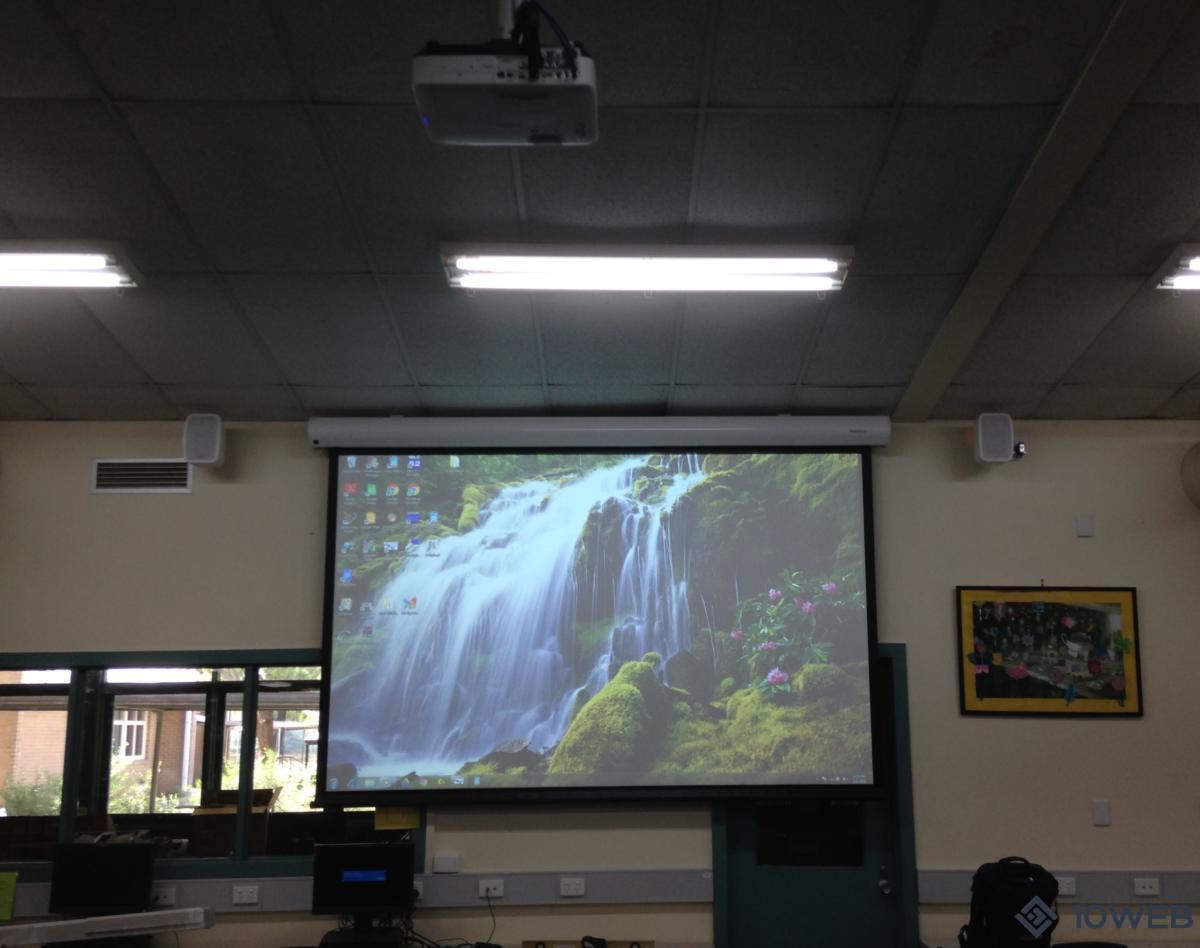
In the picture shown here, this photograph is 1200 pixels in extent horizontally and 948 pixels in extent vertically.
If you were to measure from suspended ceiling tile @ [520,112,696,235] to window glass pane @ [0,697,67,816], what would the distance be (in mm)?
3363

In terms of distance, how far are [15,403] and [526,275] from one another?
2.77 m

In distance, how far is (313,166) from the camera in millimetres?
3518

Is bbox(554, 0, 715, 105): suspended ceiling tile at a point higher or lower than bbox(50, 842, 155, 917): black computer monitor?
higher

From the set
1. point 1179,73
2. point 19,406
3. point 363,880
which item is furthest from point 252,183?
point 363,880

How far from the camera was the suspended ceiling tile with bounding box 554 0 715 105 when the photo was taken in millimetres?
2906

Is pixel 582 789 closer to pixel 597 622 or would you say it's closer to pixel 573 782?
pixel 573 782

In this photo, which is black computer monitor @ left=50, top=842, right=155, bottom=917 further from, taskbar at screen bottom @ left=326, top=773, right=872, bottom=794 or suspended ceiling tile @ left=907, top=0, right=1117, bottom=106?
suspended ceiling tile @ left=907, top=0, right=1117, bottom=106

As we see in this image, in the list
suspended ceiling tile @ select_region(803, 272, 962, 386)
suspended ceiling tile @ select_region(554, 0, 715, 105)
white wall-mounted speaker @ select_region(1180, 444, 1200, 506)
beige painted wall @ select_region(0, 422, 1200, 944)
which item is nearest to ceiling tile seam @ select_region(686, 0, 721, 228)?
suspended ceiling tile @ select_region(554, 0, 715, 105)

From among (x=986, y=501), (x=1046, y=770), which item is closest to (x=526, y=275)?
(x=986, y=501)

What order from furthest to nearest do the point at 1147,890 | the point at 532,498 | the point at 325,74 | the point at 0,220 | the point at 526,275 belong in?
1. the point at 532,498
2. the point at 1147,890
3. the point at 526,275
4. the point at 0,220
5. the point at 325,74

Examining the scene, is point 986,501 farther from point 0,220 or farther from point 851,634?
point 0,220

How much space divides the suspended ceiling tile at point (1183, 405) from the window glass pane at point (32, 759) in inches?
213

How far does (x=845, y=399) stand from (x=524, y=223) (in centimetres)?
208

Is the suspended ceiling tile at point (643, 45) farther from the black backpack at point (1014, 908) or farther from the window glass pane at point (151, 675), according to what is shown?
the window glass pane at point (151, 675)
